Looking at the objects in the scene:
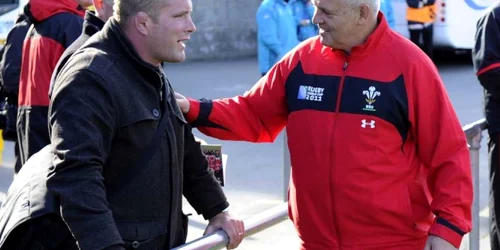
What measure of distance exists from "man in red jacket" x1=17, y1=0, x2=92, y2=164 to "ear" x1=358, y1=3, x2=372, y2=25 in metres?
2.20

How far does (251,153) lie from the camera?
32.8ft

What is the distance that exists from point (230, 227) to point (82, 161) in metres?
0.79

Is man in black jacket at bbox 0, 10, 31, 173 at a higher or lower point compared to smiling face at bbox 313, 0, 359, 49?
lower

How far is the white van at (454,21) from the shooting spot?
640 inches

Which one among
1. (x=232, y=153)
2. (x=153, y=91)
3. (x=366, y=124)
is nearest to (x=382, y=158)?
(x=366, y=124)

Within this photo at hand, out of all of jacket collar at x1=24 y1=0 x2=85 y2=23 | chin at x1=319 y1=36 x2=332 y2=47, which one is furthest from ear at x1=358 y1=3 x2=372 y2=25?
jacket collar at x1=24 y1=0 x2=85 y2=23

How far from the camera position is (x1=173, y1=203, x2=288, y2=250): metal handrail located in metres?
3.19

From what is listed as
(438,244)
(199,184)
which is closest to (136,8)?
(199,184)

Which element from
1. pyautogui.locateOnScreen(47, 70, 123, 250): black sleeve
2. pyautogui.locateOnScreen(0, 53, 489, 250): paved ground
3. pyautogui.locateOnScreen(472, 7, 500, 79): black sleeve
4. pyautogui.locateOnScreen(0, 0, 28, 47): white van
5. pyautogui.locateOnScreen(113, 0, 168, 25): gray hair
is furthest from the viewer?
pyautogui.locateOnScreen(0, 0, 28, 47): white van

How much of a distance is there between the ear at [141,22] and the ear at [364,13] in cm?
92

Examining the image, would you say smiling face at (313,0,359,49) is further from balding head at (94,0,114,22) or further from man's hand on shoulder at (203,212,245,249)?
balding head at (94,0,114,22)

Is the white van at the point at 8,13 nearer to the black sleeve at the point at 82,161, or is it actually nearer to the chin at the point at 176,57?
the chin at the point at 176,57

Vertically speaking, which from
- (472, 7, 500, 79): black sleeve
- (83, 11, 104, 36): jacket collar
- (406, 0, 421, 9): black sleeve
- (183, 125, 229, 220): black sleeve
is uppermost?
(83, 11, 104, 36): jacket collar

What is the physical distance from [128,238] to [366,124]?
1004 mm
